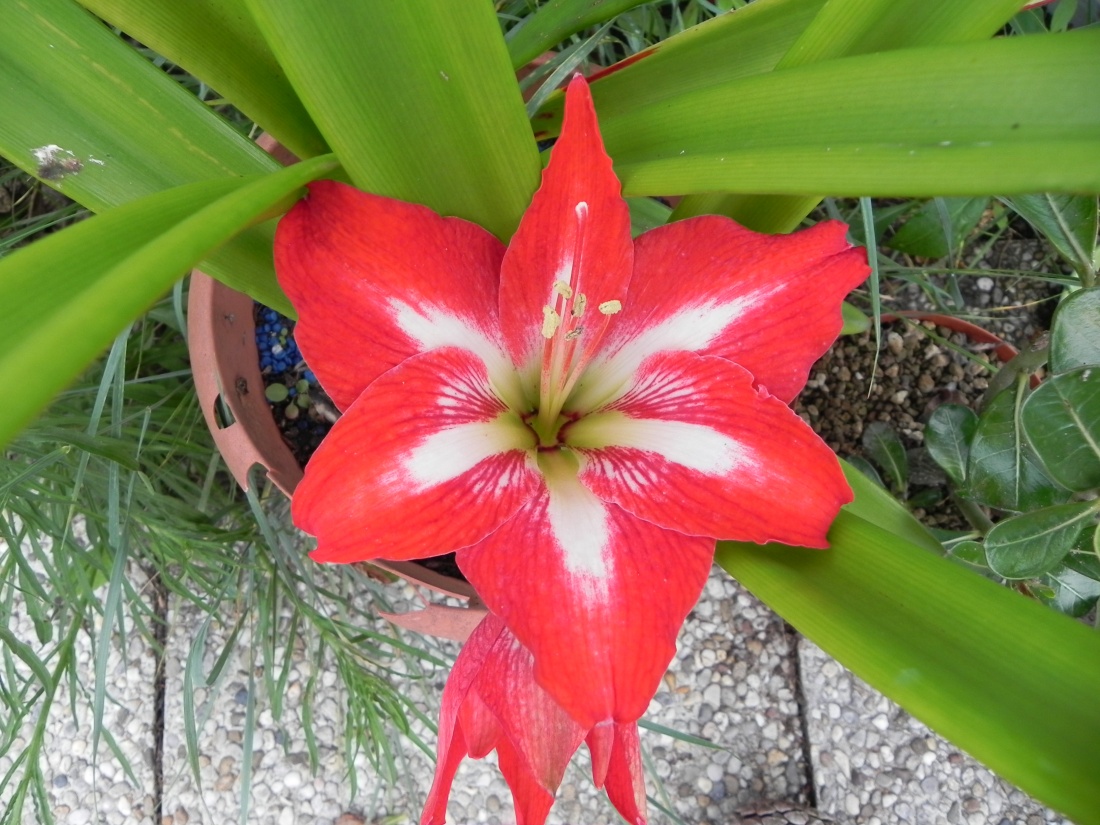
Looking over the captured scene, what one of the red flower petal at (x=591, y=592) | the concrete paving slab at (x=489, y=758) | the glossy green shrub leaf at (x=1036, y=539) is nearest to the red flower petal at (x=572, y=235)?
the red flower petal at (x=591, y=592)

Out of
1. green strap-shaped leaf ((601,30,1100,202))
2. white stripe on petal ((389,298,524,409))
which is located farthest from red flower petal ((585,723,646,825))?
green strap-shaped leaf ((601,30,1100,202))

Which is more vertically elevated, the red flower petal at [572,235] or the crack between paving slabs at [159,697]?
the crack between paving slabs at [159,697]

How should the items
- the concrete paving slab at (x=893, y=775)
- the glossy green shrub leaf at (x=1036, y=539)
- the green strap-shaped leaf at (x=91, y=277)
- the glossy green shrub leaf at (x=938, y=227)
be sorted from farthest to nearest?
the concrete paving slab at (x=893, y=775) → the glossy green shrub leaf at (x=938, y=227) → the glossy green shrub leaf at (x=1036, y=539) → the green strap-shaped leaf at (x=91, y=277)

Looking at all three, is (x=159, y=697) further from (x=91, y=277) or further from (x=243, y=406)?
(x=91, y=277)

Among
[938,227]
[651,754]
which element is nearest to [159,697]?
[651,754]

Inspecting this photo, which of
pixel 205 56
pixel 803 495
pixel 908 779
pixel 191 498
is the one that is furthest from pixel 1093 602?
pixel 191 498

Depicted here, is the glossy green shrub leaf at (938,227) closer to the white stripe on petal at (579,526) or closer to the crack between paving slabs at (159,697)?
the white stripe on petal at (579,526)

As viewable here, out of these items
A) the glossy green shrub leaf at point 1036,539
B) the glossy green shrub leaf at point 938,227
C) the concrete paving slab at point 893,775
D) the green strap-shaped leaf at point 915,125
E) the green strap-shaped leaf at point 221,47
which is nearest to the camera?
the green strap-shaped leaf at point 915,125
